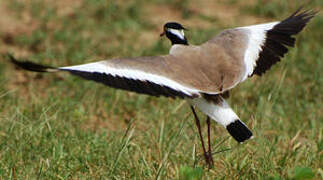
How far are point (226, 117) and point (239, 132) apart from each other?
0.41 feet

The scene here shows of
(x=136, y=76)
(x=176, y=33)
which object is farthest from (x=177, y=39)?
(x=136, y=76)

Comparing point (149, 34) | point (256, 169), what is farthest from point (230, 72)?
point (149, 34)

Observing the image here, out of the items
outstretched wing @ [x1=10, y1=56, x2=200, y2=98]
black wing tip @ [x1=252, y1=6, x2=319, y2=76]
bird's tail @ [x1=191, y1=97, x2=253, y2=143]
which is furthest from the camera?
black wing tip @ [x1=252, y1=6, x2=319, y2=76]

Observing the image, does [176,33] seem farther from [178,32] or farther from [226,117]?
[226,117]

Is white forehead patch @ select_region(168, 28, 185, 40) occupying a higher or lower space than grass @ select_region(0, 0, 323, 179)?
higher

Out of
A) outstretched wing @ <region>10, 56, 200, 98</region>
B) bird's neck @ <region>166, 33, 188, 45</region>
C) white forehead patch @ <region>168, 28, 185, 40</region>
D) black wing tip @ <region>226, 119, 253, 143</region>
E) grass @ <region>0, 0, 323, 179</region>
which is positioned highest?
white forehead patch @ <region>168, 28, 185, 40</region>

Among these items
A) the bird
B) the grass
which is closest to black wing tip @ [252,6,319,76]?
the bird

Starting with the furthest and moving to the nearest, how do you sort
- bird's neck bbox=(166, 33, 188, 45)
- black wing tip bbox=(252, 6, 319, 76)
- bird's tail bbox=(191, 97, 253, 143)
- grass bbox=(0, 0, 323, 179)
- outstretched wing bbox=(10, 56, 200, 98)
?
1. bird's neck bbox=(166, 33, 188, 45)
2. black wing tip bbox=(252, 6, 319, 76)
3. grass bbox=(0, 0, 323, 179)
4. bird's tail bbox=(191, 97, 253, 143)
5. outstretched wing bbox=(10, 56, 200, 98)

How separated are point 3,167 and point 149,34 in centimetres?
315

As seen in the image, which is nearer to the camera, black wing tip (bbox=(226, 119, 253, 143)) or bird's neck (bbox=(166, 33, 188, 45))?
black wing tip (bbox=(226, 119, 253, 143))

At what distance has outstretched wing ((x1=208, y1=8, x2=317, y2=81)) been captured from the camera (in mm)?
3504

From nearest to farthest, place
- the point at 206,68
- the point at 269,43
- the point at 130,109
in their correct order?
the point at 206,68, the point at 269,43, the point at 130,109

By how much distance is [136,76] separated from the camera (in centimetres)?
308

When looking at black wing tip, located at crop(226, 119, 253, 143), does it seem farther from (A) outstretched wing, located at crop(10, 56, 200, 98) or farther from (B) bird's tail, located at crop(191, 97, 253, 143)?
(A) outstretched wing, located at crop(10, 56, 200, 98)
